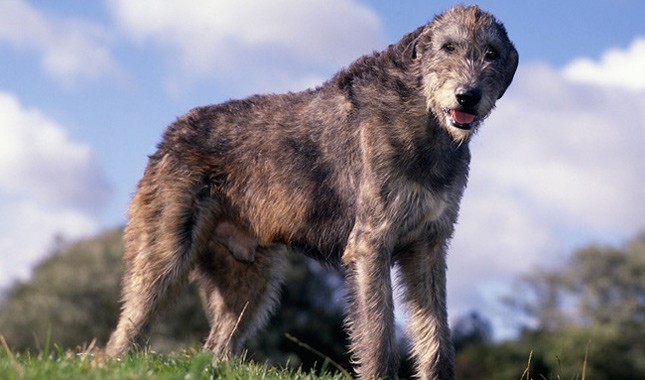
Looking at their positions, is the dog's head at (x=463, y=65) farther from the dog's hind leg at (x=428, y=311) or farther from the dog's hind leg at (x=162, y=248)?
the dog's hind leg at (x=162, y=248)

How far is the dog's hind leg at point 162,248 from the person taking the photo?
8.66m

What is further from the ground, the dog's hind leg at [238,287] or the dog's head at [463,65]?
the dog's head at [463,65]

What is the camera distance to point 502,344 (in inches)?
1881

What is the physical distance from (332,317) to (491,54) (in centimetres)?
2853

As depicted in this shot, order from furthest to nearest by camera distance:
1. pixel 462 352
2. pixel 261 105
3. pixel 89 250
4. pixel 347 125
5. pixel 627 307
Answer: pixel 627 307, pixel 462 352, pixel 89 250, pixel 261 105, pixel 347 125

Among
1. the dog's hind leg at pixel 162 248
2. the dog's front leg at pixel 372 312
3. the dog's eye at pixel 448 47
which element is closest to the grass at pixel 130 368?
the dog's front leg at pixel 372 312

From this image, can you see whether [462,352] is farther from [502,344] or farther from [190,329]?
[190,329]

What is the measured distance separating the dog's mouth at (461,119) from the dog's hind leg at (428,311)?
1133 mm

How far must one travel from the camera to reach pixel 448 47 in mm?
7375

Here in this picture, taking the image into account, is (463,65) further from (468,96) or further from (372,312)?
(372,312)

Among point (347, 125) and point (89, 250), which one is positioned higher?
point (89, 250)

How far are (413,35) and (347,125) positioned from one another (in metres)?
0.95

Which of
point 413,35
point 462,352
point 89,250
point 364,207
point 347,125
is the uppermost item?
point 462,352

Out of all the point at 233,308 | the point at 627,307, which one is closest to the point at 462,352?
the point at 627,307
